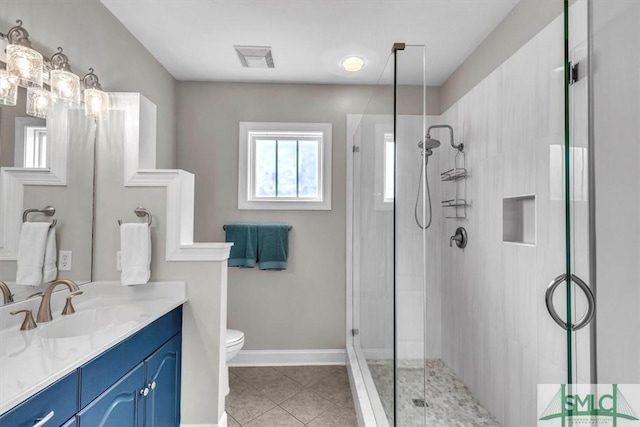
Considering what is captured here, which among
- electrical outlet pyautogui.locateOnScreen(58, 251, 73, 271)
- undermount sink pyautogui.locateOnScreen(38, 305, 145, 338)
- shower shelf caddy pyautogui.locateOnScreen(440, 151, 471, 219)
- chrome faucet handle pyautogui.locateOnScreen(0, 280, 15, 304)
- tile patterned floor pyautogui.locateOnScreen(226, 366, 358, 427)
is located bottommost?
tile patterned floor pyautogui.locateOnScreen(226, 366, 358, 427)

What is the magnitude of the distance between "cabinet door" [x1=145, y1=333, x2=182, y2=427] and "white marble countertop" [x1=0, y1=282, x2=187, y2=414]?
221 mm

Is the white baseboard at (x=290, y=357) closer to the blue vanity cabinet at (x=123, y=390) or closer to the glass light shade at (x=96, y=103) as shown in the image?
the blue vanity cabinet at (x=123, y=390)

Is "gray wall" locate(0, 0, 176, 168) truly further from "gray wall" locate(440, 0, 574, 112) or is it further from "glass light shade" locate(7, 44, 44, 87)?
"gray wall" locate(440, 0, 574, 112)

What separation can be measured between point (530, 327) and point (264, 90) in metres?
2.50

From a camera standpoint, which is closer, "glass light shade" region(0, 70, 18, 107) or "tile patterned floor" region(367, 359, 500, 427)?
"glass light shade" region(0, 70, 18, 107)

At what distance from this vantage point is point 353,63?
241cm

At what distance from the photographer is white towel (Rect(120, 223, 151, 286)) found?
1736 millimetres

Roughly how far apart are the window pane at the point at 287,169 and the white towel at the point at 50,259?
162cm

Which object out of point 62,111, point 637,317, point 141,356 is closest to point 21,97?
point 62,111

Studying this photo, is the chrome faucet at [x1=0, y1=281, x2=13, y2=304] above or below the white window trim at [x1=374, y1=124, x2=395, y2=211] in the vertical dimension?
below

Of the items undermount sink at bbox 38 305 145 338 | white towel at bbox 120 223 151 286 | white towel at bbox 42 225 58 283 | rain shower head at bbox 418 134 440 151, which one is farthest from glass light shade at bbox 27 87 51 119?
rain shower head at bbox 418 134 440 151

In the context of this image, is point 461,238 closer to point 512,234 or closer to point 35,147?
point 512,234

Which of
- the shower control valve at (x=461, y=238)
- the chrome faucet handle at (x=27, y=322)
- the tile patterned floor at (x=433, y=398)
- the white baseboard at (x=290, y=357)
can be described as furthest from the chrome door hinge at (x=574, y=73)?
the white baseboard at (x=290, y=357)

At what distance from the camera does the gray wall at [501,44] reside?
5.09 feet
